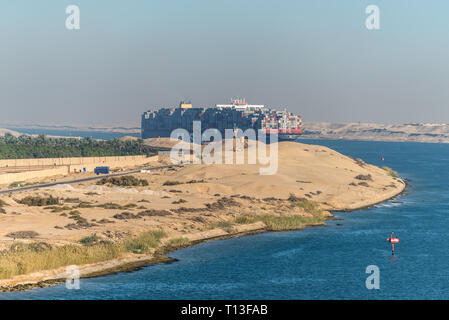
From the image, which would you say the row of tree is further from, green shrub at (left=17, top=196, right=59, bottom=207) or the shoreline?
the shoreline

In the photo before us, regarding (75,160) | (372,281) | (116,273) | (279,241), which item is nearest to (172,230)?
(279,241)

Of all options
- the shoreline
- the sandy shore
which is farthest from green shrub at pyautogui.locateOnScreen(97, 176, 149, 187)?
the shoreline

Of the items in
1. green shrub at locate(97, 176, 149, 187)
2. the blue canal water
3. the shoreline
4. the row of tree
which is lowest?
the blue canal water

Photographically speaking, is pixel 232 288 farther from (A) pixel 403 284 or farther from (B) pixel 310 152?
(B) pixel 310 152

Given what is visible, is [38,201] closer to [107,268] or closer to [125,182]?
[125,182]

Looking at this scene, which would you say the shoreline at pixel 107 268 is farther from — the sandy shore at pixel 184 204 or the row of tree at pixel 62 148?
the row of tree at pixel 62 148

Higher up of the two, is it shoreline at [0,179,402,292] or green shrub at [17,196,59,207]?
green shrub at [17,196,59,207]

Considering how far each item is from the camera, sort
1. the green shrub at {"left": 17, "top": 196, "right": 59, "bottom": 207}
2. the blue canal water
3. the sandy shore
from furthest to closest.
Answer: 1. the green shrub at {"left": 17, "top": 196, "right": 59, "bottom": 207}
2. the sandy shore
3. the blue canal water

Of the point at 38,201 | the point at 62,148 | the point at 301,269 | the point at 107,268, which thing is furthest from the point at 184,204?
the point at 62,148
